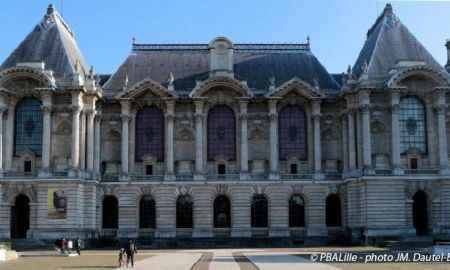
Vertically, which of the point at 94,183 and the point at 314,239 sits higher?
the point at 94,183

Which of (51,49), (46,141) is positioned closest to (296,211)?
(46,141)

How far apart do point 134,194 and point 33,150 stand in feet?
35.1

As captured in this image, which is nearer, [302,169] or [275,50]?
[302,169]

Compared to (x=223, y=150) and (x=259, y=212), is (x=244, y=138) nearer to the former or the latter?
(x=223, y=150)

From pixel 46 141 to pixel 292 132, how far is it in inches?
958

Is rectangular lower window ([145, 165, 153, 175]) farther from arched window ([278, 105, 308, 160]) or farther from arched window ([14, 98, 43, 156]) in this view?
arched window ([278, 105, 308, 160])

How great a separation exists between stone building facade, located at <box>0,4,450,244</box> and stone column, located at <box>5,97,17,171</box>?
14 centimetres

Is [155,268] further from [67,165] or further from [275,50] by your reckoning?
Answer: [275,50]

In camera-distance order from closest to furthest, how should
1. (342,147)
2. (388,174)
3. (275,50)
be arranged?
(388,174) < (342,147) < (275,50)

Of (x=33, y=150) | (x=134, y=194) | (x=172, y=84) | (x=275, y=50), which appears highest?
(x=275, y=50)

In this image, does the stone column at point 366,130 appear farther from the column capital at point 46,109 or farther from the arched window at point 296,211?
the column capital at point 46,109

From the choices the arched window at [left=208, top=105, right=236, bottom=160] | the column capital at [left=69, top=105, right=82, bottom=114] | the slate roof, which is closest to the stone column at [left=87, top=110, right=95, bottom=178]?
the column capital at [left=69, top=105, right=82, bottom=114]

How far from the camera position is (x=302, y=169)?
69.2m

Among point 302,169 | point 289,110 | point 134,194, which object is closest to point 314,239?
point 302,169
